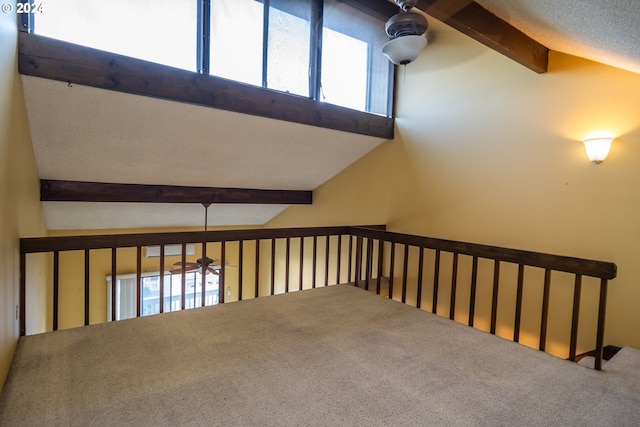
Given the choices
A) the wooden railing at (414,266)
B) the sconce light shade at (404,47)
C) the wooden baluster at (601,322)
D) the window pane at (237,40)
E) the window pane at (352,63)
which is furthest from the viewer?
the window pane at (352,63)

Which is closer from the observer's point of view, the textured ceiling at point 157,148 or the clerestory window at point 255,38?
the clerestory window at point 255,38

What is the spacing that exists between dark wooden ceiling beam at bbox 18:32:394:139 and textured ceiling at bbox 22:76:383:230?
0.29ft

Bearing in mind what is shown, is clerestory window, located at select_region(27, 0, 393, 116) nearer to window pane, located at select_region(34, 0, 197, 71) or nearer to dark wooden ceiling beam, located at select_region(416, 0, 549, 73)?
window pane, located at select_region(34, 0, 197, 71)

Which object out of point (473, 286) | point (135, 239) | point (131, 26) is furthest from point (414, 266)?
point (131, 26)

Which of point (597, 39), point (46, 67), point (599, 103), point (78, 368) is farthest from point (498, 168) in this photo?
point (46, 67)

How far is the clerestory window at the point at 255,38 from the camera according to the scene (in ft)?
8.30

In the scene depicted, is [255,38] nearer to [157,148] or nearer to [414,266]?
[157,148]

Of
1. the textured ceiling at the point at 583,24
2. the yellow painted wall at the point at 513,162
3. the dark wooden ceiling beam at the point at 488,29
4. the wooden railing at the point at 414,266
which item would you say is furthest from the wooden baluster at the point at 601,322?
the dark wooden ceiling beam at the point at 488,29

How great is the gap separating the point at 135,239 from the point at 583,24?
317cm

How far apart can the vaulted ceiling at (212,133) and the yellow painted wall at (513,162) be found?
0.29m

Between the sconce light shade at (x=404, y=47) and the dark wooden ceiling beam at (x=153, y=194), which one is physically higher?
the sconce light shade at (x=404, y=47)

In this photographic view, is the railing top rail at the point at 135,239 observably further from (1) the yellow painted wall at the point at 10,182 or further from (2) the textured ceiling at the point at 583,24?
(2) the textured ceiling at the point at 583,24

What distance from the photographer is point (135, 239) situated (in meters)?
2.57

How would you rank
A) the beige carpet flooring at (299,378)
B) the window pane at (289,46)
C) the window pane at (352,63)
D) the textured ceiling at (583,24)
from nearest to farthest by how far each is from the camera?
the textured ceiling at (583,24) → the beige carpet flooring at (299,378) → the window pane at (289,46) → the window pane at (352,63)
